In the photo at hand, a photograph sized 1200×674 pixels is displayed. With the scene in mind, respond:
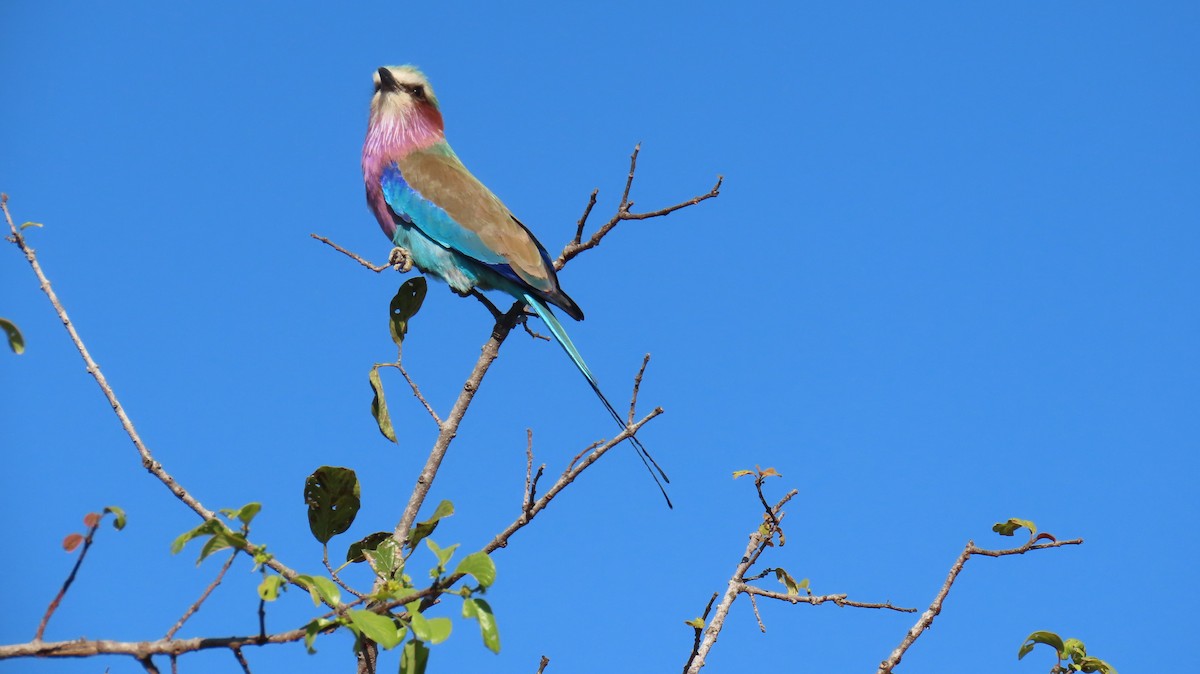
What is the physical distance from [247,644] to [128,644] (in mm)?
186

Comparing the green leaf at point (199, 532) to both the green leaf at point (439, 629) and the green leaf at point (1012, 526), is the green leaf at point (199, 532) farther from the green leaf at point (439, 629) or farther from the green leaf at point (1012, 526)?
the green leaf at point (1012, 526)

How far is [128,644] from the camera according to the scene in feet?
5.80

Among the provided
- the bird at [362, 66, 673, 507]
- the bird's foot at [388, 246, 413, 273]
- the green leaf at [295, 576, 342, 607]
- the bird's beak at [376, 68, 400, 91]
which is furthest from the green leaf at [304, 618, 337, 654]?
the bird's beak at [376, 68, 400, 91]

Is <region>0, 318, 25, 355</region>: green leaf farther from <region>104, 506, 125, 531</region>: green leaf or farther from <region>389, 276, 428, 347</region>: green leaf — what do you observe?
<region>389, 276, 428, 347</region>: green leaf

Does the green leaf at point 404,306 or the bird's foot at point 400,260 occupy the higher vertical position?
the bird's foot at point 400,260

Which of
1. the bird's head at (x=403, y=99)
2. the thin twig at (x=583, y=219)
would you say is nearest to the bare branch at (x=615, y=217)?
the thin twig at (x=583, y=219)

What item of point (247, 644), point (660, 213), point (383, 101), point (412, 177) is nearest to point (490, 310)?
point (660, 213)

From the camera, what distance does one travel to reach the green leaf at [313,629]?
1.84 metres

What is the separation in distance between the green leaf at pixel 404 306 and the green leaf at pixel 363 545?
92 centimetres

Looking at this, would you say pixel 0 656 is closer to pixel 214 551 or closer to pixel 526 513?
pixel 214 551

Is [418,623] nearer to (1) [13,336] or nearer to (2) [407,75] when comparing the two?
(1) [13,336]

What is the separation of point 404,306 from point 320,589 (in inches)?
67.3

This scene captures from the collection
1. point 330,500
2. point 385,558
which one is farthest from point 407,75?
point 385,558

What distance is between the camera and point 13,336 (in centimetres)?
177
